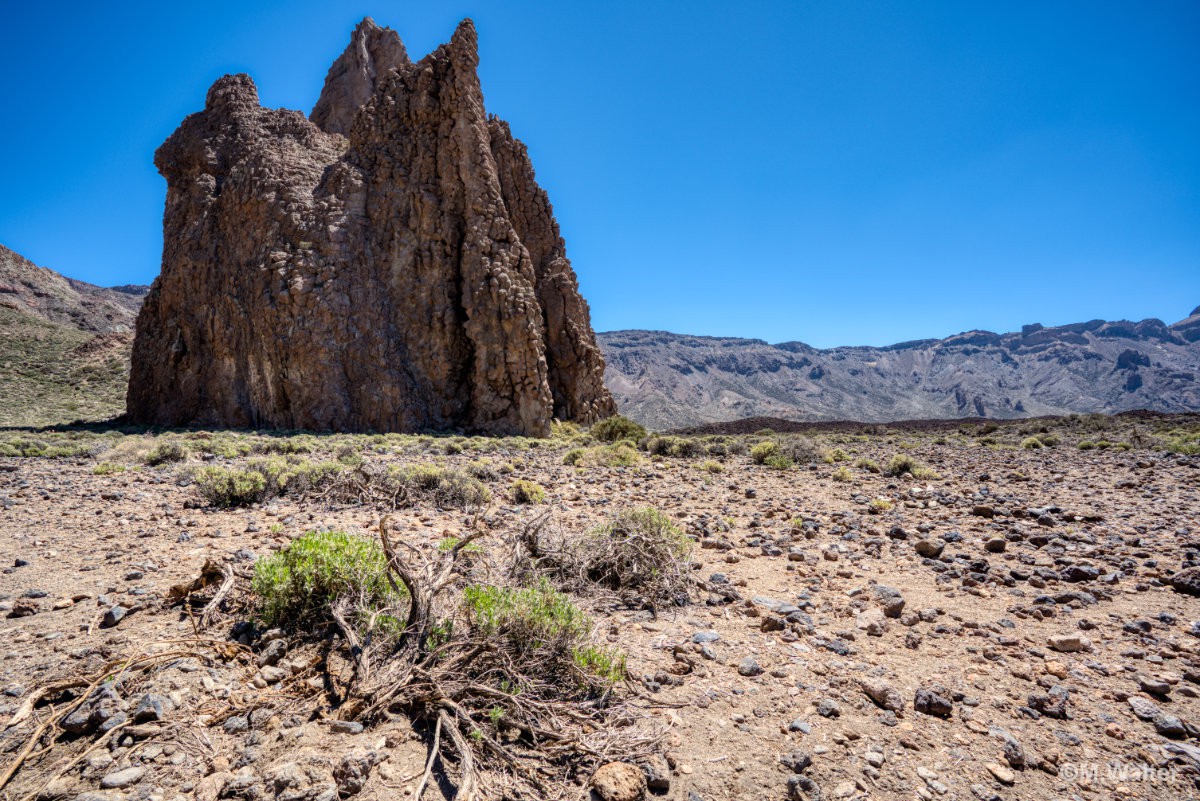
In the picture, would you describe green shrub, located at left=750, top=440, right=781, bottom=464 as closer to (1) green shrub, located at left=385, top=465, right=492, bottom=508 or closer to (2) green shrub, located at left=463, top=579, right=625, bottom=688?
(1) green shrub, located at left=385, top=465, right=492, bottom=508

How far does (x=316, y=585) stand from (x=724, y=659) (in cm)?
Answer: 268

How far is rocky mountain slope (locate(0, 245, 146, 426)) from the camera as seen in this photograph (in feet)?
89.5

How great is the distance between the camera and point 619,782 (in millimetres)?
2062

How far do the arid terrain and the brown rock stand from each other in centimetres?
12

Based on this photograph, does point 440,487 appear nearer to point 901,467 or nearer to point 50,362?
point 901,467

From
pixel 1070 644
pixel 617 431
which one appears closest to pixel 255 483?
pixel 1070 644

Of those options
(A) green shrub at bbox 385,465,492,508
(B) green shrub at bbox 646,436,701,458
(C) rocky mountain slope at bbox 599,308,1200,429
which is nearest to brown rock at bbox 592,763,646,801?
(A) green shrub at bbox 385,465,492,508

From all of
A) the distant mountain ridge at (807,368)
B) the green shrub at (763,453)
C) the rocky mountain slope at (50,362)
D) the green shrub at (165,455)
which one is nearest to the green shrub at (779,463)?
the green shrub at (763,453)

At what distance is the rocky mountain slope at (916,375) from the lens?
108m

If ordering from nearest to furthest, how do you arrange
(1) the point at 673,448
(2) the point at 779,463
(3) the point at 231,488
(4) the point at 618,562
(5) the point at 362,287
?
1. (4) the point at 618,562
2. (3) the point at 231,488
3. (2) the point at 779,463
4. (1) the point at 673,448
5. (5) the point at 362,287

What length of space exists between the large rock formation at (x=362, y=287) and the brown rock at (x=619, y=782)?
19491 mm

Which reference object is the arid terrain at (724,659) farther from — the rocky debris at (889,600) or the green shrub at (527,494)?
the green shrub at (527,494)
